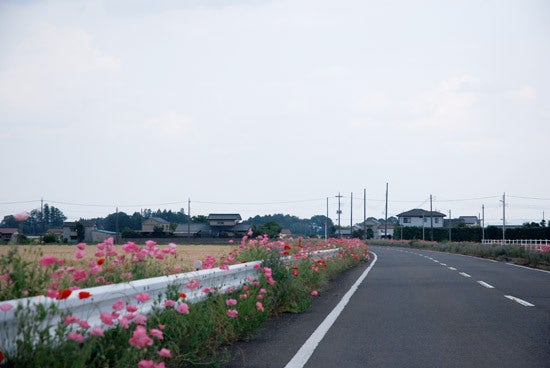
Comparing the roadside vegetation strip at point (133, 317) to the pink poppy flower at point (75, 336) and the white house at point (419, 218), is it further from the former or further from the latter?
the white house at point (419, 218)

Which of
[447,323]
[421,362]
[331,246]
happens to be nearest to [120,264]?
[421,362]

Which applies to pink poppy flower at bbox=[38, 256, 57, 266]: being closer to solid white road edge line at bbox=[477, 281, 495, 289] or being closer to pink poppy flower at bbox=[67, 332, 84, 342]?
pink poppy flower at bbox=[67, 332, 84, 342]

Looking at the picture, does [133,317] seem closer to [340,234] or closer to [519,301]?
[519,301]

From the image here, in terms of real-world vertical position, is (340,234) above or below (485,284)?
above

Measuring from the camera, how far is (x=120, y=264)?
6.23 metres

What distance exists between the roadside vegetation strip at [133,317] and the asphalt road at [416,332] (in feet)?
1.36

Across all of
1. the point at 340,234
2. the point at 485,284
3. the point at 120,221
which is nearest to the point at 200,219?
the point at 120,221

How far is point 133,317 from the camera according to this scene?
174 inches

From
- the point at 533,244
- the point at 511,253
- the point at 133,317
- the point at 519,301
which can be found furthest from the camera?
the point at 533,244

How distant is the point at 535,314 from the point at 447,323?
198 centimetres

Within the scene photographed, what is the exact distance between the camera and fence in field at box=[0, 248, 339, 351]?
3.79 metres

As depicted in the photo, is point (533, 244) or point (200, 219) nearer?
point (533, 244)

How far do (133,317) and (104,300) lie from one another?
51 centimetres

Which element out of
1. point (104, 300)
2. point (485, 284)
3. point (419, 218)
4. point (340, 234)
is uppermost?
point (419, 218)
